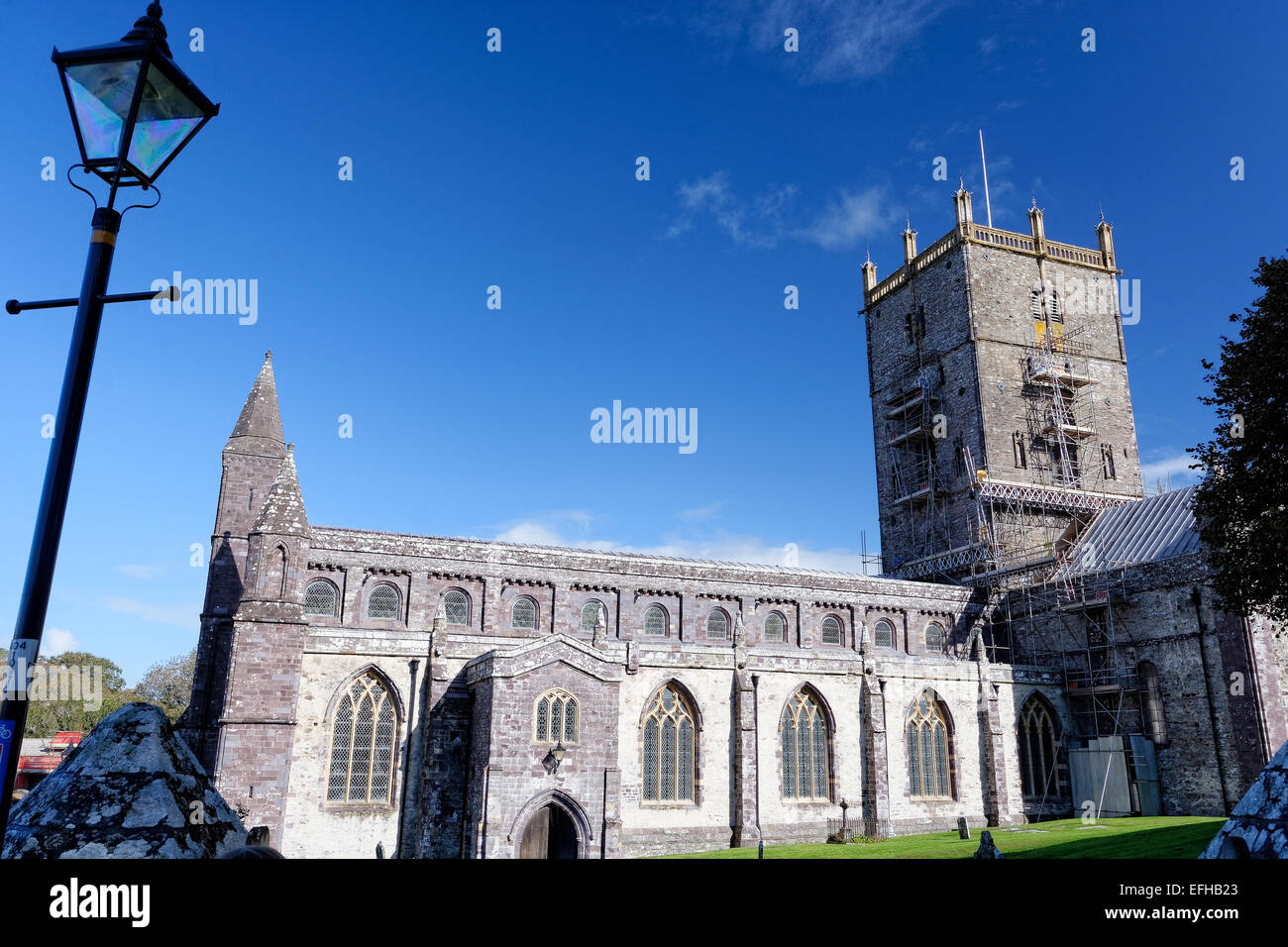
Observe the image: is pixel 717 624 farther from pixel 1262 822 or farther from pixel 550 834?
pixel 1262 822

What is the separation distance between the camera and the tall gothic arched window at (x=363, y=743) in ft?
100

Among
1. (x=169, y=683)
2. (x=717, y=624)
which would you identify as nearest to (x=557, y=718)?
(x=717, y=624)

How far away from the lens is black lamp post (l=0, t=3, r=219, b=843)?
4.29m

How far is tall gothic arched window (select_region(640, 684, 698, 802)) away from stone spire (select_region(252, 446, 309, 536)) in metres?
14.8

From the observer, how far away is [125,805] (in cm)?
395

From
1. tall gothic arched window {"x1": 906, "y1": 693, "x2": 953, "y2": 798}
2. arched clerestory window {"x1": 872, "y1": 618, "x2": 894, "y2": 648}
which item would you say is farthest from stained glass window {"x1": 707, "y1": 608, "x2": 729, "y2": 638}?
tall gothic arched window {"x1": 906, "y1": 693, "x2": 953, "y2": 798}

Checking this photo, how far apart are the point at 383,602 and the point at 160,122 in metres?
33.3

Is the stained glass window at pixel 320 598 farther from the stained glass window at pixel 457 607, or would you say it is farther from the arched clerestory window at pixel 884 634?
the arched clerestory window at pixel 884 634

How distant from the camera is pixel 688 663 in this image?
34.7 metres

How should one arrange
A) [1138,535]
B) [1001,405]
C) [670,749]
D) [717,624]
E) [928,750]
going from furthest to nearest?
[1001,405] < [1138,535] < [717,624] < [928,750] < [670,749]

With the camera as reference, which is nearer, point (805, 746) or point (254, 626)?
point (254, 626)

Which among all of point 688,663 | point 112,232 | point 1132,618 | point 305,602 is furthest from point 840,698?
point 112,232

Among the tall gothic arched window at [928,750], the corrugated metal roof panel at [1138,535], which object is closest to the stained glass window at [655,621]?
the tall gothic arched window at [928,750]
